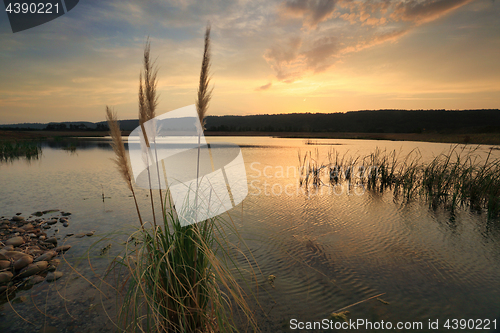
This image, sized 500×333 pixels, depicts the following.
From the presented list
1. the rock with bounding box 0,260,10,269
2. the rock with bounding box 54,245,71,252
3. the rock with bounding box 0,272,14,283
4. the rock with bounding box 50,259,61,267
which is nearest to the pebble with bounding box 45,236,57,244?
the rock with bounding box 54,245,71,252

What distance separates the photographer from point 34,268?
3.55 meters

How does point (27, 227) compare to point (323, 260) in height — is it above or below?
above

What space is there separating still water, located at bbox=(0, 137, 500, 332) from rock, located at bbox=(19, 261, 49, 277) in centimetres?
32

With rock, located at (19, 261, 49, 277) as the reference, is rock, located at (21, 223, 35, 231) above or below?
above

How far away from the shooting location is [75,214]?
616 cm

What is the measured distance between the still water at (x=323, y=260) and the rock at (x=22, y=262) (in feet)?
1.65

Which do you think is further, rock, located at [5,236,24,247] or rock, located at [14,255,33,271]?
rock, located at [5,236,24,247]

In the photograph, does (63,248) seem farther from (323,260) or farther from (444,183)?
(444,183)

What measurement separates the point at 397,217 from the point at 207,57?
6.36 meters

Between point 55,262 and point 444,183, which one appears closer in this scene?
point 55,262

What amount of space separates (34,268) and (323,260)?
458 cm

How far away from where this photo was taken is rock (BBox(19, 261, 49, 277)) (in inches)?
137

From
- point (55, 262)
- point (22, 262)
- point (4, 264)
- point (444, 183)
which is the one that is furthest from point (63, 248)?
point (444, 183)

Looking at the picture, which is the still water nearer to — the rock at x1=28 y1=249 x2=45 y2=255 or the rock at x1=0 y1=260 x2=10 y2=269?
the rock at x1=28 y1=249 x2=45 y2=255
